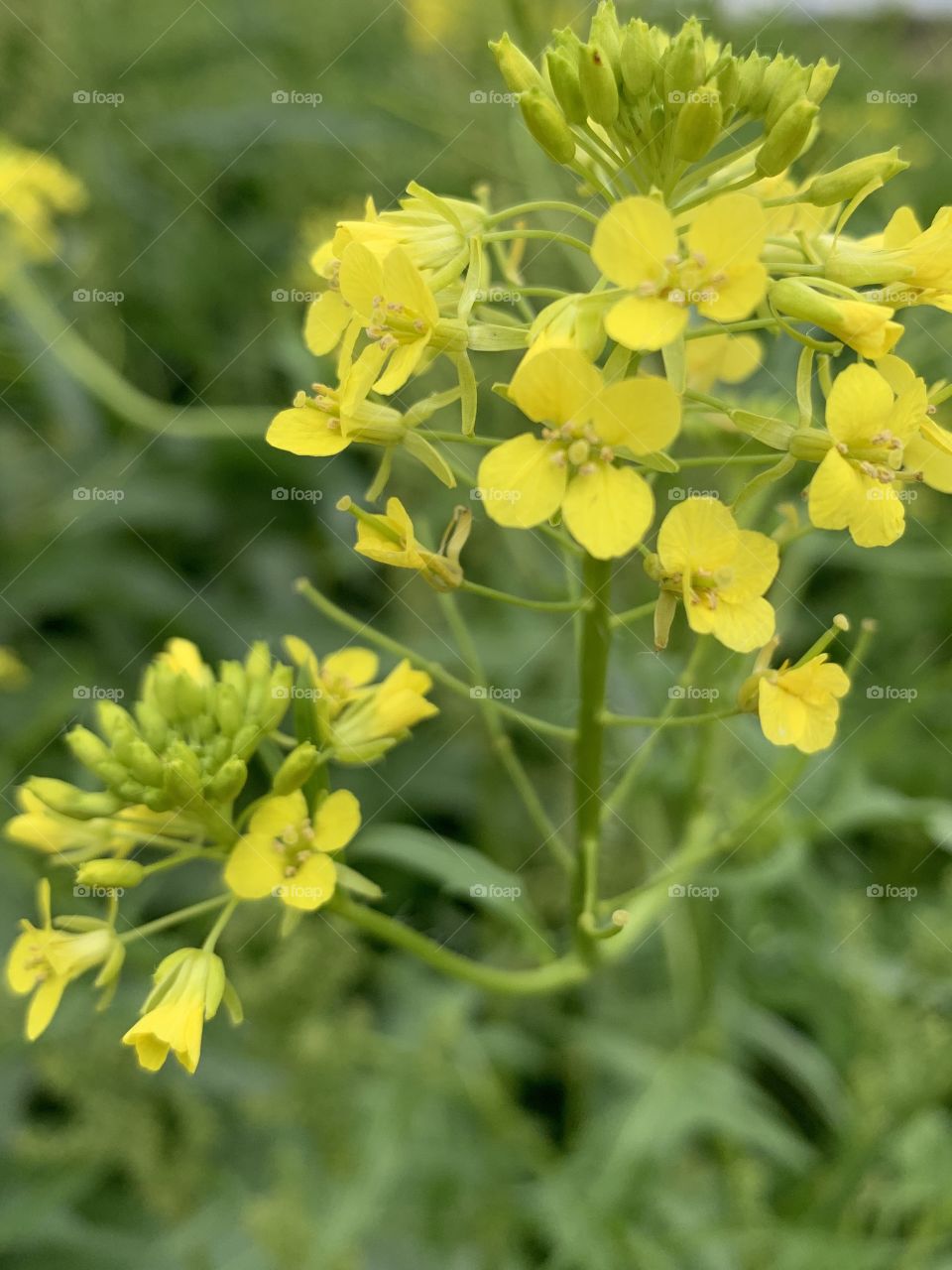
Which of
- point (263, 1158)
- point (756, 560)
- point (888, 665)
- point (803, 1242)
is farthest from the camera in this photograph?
point (888, 665)

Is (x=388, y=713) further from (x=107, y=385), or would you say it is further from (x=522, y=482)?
(x=107, y=385)

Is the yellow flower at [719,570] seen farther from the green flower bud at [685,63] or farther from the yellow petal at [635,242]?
the green flower bud at [685,63]

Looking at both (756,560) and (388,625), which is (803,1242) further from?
(388,625)

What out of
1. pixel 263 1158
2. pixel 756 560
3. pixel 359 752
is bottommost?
pixel 263 1158

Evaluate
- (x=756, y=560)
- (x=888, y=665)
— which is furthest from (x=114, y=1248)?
(x=888, y=665)

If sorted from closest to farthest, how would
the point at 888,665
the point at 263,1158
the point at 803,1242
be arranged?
the point at 803,1242 < the point at 263,1158 < the point at 888,665

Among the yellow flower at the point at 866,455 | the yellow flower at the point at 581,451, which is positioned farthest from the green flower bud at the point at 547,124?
the yellow flower at the point at 866,455

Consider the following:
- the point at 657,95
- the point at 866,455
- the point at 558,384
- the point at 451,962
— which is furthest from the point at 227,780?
the point at 657,95
